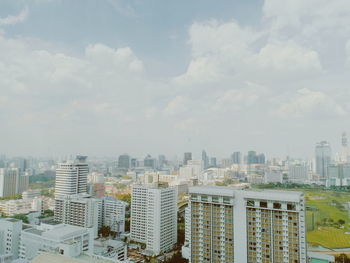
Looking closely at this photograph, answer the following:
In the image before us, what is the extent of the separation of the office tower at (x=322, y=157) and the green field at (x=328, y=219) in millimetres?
5741

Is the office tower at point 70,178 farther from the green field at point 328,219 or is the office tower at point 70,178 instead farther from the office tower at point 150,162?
the office tower at point 150,162

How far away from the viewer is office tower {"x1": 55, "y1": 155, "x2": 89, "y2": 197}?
10789mm

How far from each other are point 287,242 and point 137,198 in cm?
467

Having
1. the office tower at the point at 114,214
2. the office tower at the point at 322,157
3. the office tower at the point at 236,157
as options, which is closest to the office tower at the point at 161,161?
the office tower at the point at 236,157

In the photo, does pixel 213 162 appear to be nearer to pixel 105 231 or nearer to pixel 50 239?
pixel 105 231

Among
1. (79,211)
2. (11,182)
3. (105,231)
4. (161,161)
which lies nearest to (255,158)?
(161,161)

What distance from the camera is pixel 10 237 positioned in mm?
5805

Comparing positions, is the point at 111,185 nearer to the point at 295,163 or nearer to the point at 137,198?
the point at 137,198

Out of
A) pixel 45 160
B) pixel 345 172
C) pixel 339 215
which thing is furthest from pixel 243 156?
pixel 45 160

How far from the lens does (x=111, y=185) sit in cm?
1720

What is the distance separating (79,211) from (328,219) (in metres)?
8.53

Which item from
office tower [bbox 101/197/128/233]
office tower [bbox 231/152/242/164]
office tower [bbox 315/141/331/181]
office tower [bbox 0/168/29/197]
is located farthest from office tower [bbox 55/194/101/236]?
office tower [bbox 231/152/242/164]

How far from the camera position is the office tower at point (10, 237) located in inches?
228

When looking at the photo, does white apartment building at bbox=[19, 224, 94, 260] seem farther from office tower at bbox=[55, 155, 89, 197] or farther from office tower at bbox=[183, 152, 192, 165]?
office tower at bbox=[183, 152, 192, 165]
